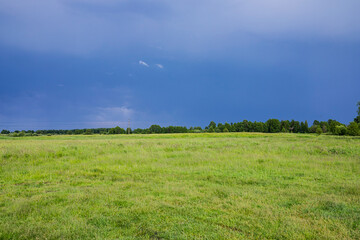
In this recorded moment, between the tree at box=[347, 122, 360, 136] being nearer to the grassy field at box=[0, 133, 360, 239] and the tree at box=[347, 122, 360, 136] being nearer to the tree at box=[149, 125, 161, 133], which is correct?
the grassy field at box=[0, 133, 360, 239]

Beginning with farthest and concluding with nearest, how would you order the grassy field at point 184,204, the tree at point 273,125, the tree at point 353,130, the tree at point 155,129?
the tree at point 155,129 < the tree at point 273,125 < the tree at point 353,130 < the grassy field at point 184,204

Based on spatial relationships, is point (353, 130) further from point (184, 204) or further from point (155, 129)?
point (155, 129)

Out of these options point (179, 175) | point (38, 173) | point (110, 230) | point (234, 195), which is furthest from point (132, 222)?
point (38, 173)

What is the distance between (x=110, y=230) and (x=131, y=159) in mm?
10271

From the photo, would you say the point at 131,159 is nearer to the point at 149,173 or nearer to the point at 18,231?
the point at 149,173

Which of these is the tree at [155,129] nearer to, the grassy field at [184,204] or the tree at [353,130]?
the tree at [353,130]

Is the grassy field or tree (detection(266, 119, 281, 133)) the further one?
tree (detection(266, 119, 281, 133))

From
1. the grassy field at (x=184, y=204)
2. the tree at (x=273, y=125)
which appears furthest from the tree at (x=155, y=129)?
the grassy field at (x=184, y=204)

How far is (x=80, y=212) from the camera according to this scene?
606 centimetres

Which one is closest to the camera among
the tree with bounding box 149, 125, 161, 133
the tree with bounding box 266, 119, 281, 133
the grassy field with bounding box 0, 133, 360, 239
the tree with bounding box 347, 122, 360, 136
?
the grassy field with bounding box 0, 133, 360, 239

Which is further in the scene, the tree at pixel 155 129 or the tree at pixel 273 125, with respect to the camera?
the tree at pixel 155 129

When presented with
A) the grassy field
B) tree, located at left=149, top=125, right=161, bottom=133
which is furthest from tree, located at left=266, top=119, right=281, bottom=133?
the grassy field

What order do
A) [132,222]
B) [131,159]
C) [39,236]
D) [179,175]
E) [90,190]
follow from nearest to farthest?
[39,236], [132,222], [90,190], [179,175], [131,159]

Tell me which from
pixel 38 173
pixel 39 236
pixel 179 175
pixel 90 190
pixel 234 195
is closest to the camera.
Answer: pixel 39 236
